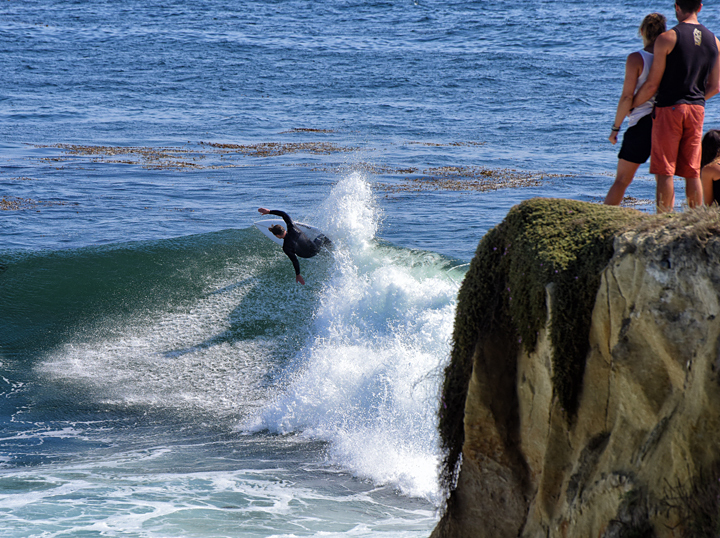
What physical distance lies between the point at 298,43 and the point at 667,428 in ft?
166

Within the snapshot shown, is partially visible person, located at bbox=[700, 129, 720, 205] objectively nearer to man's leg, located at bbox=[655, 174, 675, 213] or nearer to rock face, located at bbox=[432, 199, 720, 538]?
man's leg, located at bbox=[655, 174, 675, 213]

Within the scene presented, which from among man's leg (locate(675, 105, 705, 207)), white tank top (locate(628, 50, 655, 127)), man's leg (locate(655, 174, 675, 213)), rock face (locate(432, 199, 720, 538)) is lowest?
rock face (locate(432, 199, 720, 538))

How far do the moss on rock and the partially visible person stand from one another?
7.33 feet

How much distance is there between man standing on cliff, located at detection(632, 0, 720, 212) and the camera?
200 inches

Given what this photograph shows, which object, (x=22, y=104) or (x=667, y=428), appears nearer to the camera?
(x=667, y=428)

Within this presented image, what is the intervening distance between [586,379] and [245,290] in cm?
1035

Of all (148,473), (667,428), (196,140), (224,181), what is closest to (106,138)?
(196,140)

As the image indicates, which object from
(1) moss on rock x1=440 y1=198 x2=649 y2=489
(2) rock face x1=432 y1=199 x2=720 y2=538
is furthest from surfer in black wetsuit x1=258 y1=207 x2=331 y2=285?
(2) rock face x1=432 y1=199 x2=720 y2=538

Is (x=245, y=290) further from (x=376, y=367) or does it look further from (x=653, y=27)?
(x=653, y=27)

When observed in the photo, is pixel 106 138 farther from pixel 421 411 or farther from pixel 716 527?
pixel 716 527

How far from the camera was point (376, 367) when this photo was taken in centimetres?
1001

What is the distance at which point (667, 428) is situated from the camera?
108 inches

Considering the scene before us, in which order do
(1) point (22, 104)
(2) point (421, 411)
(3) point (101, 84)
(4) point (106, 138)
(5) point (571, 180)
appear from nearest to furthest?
(2) point (421, 411), (5) point (571, 180), (4) point (106, 138), (1) point (22, 104), (3) point (101, 84)

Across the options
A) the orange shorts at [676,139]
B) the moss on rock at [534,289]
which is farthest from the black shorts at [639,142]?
the moss on rock at [534,289]
